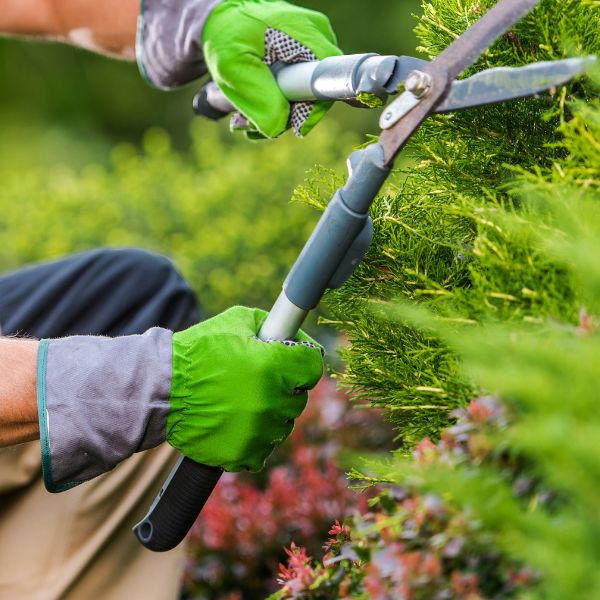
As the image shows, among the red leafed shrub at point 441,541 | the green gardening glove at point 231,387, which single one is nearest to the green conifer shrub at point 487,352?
the red leafed shrub at point 441,541

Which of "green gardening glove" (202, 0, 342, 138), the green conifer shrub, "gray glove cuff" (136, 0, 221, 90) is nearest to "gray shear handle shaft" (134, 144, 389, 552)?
the green conifer shrub

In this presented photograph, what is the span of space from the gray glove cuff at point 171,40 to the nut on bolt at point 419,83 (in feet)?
2.28

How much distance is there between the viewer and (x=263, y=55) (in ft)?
5.40

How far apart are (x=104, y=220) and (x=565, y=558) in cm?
303

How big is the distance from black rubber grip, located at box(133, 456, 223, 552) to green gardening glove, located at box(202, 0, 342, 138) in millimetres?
623

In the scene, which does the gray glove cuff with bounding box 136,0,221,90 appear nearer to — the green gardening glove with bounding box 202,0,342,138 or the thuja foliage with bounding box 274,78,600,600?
the green gardening glove with bounding box 202,0,342,138

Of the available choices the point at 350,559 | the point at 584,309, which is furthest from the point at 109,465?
the point at 584,309

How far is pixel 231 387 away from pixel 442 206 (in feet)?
1.36

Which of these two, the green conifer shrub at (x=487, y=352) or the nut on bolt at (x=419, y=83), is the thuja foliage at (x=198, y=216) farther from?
the nut on bolt at (x=419, y=83)

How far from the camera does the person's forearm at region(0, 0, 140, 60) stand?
2.08 m

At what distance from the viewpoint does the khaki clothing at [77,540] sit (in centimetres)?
168

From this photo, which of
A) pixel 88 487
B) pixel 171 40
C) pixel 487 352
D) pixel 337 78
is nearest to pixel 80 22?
pixel 171 40

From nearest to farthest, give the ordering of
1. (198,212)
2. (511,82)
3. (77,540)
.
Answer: (511,82) < (77,540) < (198,212)

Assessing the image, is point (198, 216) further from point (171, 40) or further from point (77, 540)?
point (77, 540)
